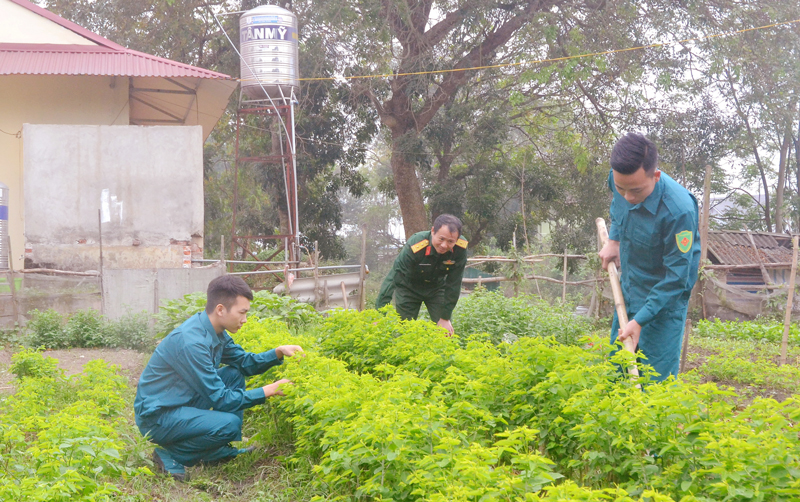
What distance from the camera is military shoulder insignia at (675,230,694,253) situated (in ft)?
13.0

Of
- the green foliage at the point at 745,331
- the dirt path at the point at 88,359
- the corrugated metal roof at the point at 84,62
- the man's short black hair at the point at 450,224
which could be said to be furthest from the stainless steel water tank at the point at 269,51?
the man's short black hair at the point at 450,224

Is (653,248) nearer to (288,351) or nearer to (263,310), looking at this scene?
(288,351)

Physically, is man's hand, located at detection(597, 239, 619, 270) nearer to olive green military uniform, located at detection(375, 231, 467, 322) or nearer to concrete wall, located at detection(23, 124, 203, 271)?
olive green military uniform, located at detection(375, 231, 467, 322)

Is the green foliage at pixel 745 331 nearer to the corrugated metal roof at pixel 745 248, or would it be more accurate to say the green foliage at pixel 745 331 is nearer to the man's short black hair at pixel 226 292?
the corrugated metal roof at pixel 745 248

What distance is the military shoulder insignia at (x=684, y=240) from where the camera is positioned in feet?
13.0

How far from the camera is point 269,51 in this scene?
1536 cm

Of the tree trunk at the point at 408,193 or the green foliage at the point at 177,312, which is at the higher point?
the tree trunk at the point at 408,193

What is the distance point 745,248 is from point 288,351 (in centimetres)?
1443

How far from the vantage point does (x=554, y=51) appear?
1528 centimetres

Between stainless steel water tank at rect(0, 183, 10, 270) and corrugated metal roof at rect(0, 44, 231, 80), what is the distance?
189 centimetres

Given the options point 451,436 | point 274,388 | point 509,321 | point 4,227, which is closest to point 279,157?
point 4,227

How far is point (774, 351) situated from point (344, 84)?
11.3 m

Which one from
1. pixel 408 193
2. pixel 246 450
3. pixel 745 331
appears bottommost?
pixel 745 331

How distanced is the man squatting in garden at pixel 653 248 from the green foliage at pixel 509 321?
4086mm
